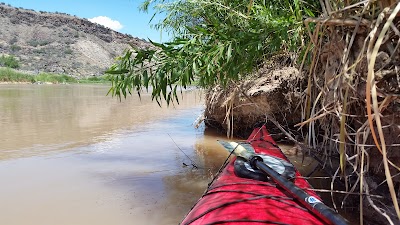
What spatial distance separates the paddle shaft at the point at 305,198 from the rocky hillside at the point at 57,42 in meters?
42.2

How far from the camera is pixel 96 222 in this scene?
288 cm

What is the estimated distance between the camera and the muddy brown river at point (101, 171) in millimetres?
3098

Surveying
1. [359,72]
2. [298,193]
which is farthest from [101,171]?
[359,72]

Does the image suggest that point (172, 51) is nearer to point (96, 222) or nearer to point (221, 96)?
point (96, 222)

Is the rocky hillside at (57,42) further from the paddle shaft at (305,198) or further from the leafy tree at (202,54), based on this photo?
the paddle shaft at (305,198)

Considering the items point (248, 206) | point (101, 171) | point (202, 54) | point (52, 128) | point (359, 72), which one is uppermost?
point (202, 54)

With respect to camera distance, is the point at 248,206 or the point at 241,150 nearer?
the point at 248,206

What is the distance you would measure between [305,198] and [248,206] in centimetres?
33

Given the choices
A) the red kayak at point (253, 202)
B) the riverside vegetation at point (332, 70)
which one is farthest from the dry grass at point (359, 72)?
the red kayak at point (253, 202)

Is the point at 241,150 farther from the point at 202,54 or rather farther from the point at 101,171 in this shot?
the point at 101,171

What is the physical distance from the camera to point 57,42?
2029 inches

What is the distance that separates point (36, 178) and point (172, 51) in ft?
8.13

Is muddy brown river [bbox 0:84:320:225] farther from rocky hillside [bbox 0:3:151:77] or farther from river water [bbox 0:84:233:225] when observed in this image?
rocky hillside [bbox 0:3:151:77]

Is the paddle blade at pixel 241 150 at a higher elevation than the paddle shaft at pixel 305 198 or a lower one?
higher
